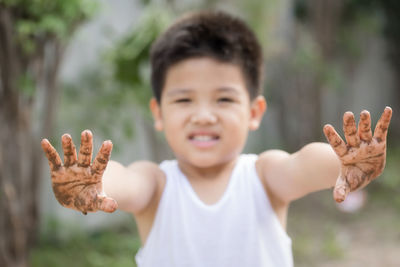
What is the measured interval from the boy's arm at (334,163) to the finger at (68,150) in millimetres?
659

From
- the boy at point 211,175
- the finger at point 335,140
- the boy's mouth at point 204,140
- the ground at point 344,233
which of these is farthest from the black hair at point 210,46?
the ground at point 344,233

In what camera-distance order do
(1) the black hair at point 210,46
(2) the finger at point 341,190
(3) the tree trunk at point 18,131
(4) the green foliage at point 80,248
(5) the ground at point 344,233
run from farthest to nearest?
1. (5) the ground at point 344,233
2. (4) the green foliage at point 80,248
3. (3) the tree trunk at point 18,131
4. (1) the black hair at point 210,46
5. (2) the finger at point 341,190

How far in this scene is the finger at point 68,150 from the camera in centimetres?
122

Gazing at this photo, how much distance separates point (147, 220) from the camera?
1.74 m

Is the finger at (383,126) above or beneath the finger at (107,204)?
above

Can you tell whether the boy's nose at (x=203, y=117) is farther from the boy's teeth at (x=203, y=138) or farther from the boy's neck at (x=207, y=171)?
the boy's neck at (x=207, y=171)

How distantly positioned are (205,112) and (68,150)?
0.53m

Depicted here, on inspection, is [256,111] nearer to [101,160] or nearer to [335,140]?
[335,140]

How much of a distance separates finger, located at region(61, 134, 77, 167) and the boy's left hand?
66 cm

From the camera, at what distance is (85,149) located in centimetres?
125

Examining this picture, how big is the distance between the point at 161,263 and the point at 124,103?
2429 mm

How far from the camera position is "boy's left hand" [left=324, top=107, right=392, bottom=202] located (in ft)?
4.16

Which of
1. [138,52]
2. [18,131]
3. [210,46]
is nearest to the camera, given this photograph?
[210,46]

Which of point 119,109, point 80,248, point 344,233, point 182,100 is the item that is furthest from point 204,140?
point 344,233
